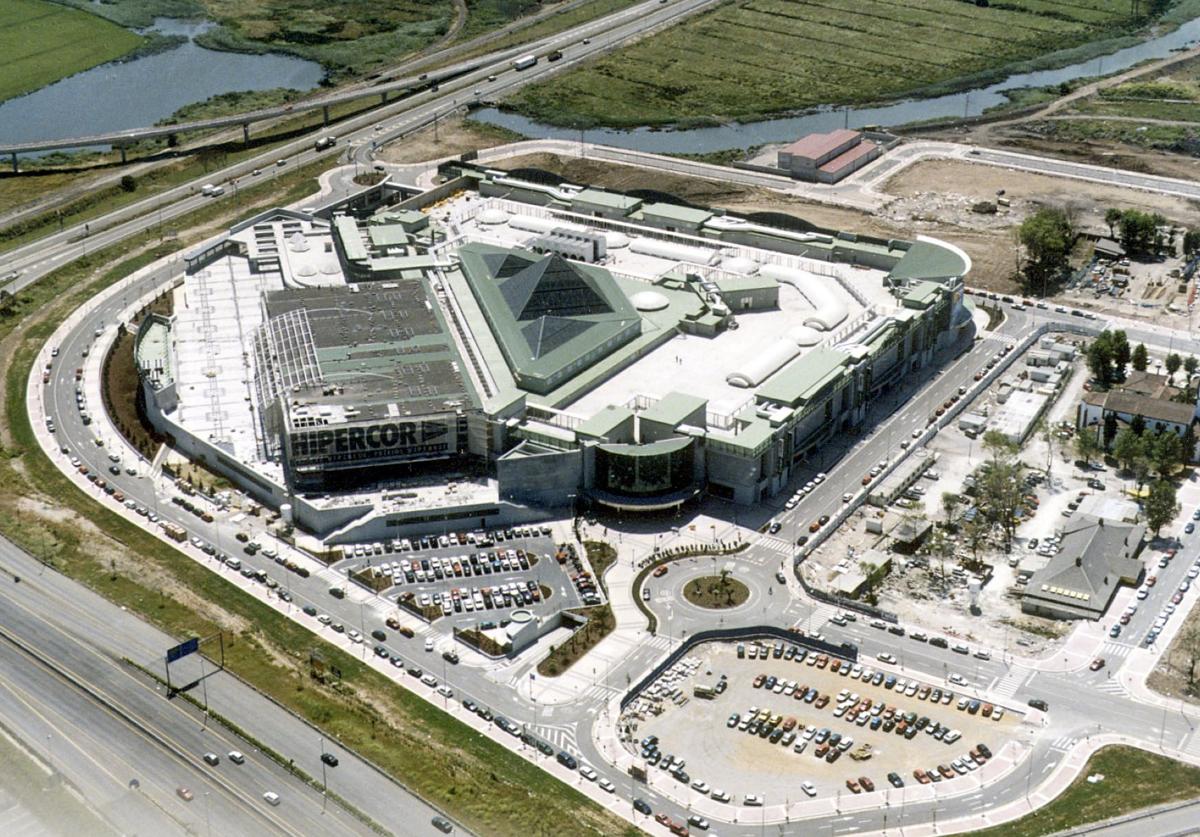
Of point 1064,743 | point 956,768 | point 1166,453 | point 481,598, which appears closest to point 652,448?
point 481,598

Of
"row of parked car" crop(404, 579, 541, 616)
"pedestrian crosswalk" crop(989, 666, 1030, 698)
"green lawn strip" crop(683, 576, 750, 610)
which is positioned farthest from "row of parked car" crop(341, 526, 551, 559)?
"pedestrian crosswalk" crop(989, 666, 1030, 698)

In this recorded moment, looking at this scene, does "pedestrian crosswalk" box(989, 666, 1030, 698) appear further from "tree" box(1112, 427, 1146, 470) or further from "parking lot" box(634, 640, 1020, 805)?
"tree" box(1112, 427, 1146, 470)

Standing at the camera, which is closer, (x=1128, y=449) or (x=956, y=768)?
(x=956, y=768)

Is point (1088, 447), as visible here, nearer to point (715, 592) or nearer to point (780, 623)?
point (780, 623)

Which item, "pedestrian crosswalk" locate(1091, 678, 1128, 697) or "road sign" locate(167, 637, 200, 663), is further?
"road sign" locate(167, 637, 200, 663)

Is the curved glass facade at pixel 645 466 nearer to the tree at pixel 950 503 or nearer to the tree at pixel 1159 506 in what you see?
the tree at pixel 950 503

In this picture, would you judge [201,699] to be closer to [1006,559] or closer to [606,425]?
[606,425]
